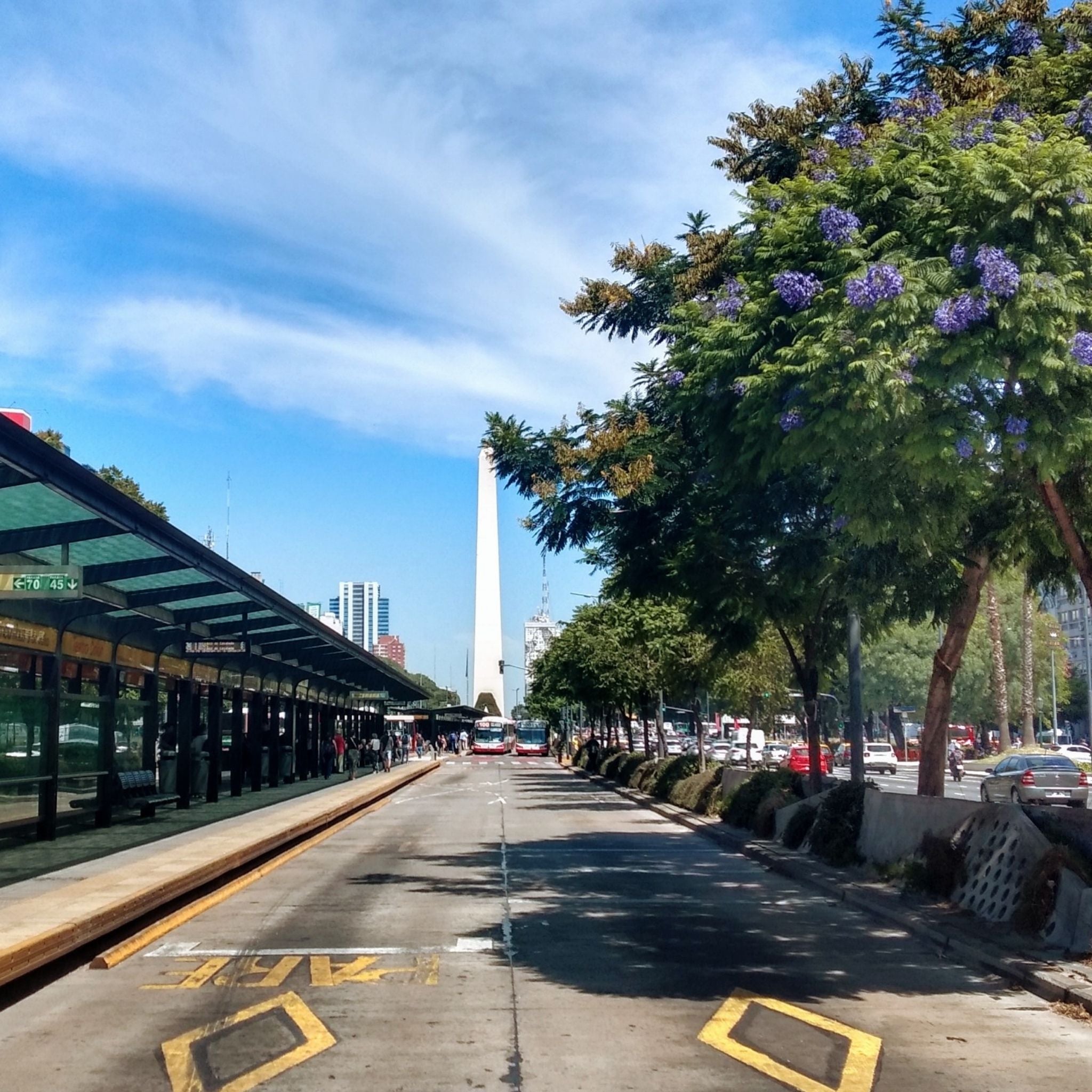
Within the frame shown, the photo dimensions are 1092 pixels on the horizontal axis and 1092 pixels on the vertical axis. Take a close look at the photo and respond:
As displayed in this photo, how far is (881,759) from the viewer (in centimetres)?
5941

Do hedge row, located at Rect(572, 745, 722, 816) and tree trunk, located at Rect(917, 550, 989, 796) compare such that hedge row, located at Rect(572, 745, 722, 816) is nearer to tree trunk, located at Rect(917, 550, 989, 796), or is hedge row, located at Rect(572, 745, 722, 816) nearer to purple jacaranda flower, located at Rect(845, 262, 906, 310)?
tree trunk, located at Rect(917, 550, 989, 796)

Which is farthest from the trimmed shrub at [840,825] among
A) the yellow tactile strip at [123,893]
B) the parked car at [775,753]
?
the parked car at [775,753]

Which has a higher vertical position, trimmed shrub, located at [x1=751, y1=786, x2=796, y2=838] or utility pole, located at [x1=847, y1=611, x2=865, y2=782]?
utility pole, located at [x1=847, y1=611, x2=865, y2=782]

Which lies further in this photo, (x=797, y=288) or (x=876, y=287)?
(x=797, y=288)

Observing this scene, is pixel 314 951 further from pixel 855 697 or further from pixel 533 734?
pixel 533 734

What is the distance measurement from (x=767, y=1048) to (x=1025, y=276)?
18.1ft

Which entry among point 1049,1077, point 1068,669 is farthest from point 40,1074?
point 1068,669

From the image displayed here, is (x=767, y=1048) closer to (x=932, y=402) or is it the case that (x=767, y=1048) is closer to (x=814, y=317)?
(x=932, y=402)

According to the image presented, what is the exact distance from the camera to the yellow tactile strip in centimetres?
1077

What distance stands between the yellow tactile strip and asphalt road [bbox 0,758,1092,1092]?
420 mm

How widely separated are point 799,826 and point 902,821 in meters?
4.18

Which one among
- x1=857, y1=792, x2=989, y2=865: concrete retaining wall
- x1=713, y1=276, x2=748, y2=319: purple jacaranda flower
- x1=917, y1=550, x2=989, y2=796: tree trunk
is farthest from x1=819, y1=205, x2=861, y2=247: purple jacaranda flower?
x1=917, y1=550, x2=989, y2=796: tree trunk

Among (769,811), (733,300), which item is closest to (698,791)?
(769,811)

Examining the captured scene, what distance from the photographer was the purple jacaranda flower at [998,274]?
932 cm
